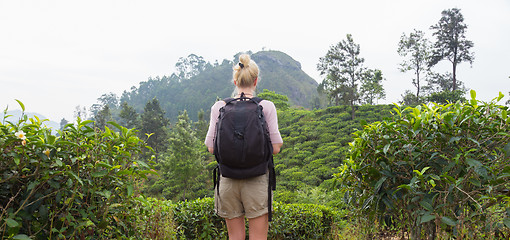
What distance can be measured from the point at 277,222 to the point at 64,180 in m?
2.41

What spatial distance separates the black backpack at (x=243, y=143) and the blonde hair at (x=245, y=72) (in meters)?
0.18

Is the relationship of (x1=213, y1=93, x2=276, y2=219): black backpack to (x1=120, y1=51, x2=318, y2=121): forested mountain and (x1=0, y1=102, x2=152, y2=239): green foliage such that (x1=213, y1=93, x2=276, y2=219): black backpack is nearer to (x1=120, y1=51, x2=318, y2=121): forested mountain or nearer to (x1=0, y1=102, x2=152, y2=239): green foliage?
(x1=0, y1=102, x2=152, y2=239): green foliage

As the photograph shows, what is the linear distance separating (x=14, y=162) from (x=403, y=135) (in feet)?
6.54

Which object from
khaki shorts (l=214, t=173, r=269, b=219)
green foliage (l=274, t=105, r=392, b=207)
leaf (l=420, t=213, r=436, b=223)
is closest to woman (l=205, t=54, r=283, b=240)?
khaki shorts (l=214, t=173, r=269, b=219)

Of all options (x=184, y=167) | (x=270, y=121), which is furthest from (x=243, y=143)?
(x=184, y=167)

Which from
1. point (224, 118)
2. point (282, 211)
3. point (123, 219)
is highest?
point (224, 118)

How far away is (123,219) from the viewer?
66.2 inches

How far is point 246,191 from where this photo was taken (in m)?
1.62

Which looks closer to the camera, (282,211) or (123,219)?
(123,219)

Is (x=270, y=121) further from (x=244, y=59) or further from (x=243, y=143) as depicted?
(x=244, y=59)

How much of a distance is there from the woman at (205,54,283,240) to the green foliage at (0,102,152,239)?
465 mm

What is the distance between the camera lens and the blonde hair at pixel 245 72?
5.69 feet

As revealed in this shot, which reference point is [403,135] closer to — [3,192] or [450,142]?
[450,142]

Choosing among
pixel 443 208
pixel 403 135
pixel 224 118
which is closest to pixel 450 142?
pixel 403 135
